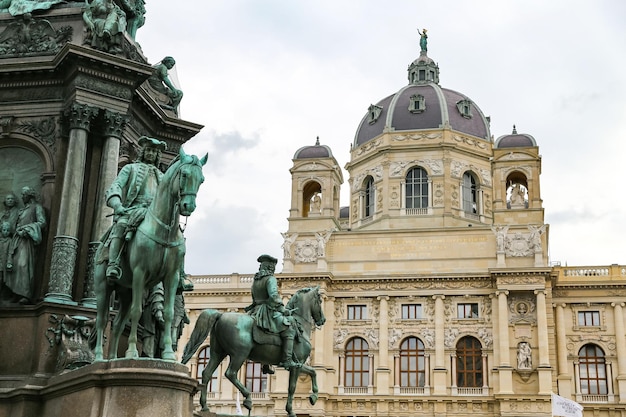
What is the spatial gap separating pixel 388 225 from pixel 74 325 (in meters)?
43.3

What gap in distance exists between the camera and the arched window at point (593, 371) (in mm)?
47375

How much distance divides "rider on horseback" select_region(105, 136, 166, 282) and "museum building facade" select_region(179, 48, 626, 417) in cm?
3807

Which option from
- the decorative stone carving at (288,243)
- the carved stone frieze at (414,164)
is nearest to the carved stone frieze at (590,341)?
the carved stone frieze at (414,164)

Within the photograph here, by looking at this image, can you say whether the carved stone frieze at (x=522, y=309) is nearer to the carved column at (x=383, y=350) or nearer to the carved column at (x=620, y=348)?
the carved column at (x=620, y=348)

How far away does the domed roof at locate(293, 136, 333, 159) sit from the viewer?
54.1m

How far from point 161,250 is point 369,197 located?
47787 millimetres

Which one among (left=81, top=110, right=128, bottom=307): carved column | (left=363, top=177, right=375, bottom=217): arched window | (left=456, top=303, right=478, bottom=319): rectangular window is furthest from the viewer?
(left=363, top=177, right=375, bottom=217): arched window

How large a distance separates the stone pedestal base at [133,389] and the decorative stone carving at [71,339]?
45.4 inches

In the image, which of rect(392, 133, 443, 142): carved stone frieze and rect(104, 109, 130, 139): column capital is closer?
rect(104, 109, 130, 139): column capital

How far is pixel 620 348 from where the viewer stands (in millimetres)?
47000

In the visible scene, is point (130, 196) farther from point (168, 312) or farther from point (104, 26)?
point (104, 26)

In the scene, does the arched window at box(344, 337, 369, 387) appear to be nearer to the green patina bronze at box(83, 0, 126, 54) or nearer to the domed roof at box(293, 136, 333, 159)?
the domed roof at box(293, 136, 333, 159)

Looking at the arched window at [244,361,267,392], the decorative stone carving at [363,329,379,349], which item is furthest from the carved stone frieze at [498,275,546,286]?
the arched window at [244,361,267,392]

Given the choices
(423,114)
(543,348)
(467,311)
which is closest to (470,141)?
(423,114)
